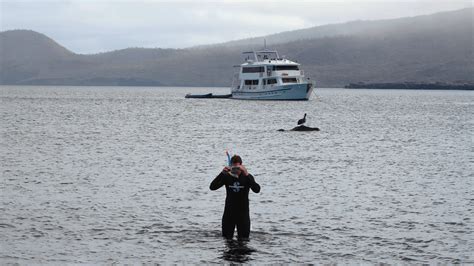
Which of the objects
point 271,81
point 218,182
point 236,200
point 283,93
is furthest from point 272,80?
point 218,182

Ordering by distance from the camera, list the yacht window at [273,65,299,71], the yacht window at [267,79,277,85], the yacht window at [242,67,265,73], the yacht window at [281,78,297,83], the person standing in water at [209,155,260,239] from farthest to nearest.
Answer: the yacht window at [281,78,297,83], the yacht window at [267,79,277,85], the yacht window at [242,67,265,73], the yacht window at [273,65,299,71], the person standing in water at [209,155,260,239]

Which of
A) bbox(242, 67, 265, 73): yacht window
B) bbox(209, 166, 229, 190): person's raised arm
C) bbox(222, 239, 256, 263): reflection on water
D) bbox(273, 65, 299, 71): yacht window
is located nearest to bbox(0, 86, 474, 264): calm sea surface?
bbox(222, 239, 256, 263): reflection on water

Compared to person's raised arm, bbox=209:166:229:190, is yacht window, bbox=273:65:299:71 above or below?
above

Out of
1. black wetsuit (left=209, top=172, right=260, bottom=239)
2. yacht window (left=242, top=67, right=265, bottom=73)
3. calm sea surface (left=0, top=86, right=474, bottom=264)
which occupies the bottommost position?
calm sea surface (left=0, top=86, right=474, bottom=264)

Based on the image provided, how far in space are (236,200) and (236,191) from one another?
234 millimetres

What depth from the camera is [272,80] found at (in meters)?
120

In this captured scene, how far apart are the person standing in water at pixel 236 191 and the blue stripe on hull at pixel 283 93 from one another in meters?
101

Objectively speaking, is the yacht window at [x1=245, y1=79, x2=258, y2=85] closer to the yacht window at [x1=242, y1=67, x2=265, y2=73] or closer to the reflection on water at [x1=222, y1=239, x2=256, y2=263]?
the yacht window at [x1=242, y1=67, x2=265, y2=73]

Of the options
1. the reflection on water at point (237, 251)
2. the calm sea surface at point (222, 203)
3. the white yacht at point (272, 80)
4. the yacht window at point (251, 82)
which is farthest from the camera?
the yacht window at point (251, 82)

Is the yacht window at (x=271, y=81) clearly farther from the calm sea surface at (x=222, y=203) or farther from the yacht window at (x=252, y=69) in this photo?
the calm sea surface at (x=222, y=203)

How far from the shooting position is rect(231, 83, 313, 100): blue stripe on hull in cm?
12031

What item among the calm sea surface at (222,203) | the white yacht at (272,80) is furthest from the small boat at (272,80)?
the calm sea surface at (222,203)

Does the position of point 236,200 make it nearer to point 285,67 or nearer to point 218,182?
point 218,182

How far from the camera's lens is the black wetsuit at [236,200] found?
17.8 metres
